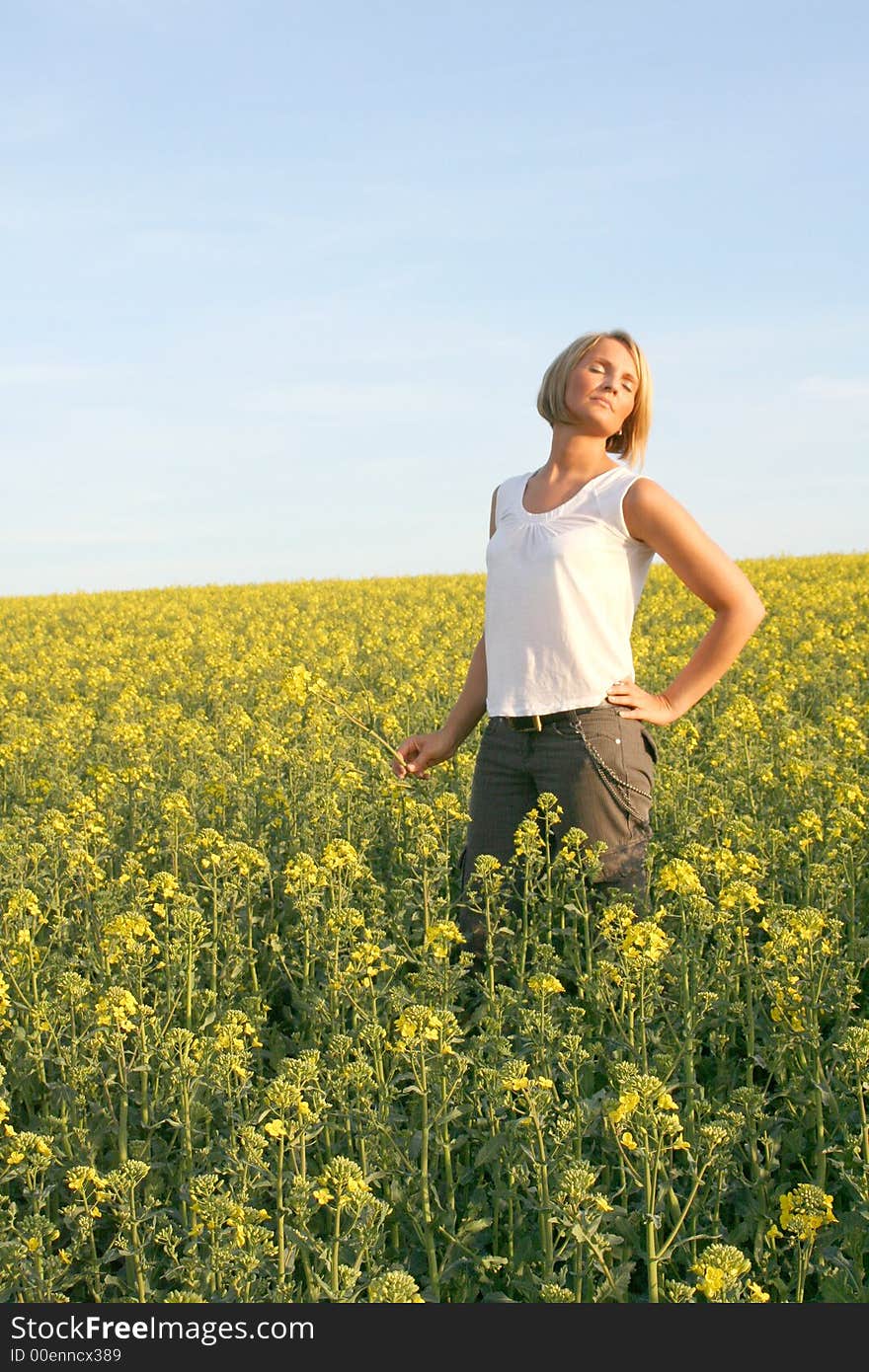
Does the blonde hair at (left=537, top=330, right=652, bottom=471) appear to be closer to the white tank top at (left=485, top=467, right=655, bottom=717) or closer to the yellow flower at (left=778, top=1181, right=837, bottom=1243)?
the white tank top at (left=485, top=467, right=655, bottom=717)

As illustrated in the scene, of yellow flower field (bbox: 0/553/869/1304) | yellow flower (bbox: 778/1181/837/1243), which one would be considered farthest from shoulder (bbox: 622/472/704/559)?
yellow flower (bbox: 778/1181/837/1243)

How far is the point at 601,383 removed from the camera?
4.47 meters

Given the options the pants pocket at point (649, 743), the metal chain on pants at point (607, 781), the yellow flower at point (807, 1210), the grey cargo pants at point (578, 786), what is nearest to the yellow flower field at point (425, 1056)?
the yellow flower at point (807, 1210)

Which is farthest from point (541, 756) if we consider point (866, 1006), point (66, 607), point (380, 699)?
point (66, 607)

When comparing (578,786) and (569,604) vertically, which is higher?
(569,604)

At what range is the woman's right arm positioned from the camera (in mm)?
4902

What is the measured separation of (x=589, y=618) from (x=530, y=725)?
445mm

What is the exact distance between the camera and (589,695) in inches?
173

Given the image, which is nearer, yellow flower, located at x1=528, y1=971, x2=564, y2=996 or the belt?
yellow flower, located at x1=528, y1=971, x2=564, y2=996

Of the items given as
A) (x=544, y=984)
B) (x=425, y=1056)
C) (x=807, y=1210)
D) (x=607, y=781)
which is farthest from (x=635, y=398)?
(x=807, y=1210)

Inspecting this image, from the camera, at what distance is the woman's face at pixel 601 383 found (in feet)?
14.7

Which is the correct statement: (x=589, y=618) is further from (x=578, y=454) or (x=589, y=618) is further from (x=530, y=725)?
(x=578, y=454)

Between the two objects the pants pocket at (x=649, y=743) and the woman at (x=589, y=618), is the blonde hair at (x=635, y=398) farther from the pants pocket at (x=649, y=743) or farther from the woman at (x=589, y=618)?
the pants pocket at (x=649, y=743)

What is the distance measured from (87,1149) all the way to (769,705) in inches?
223
